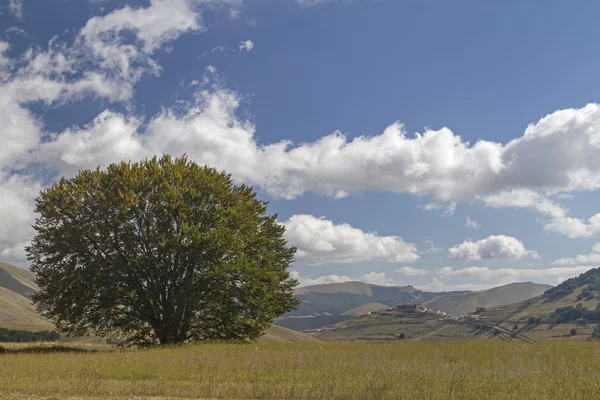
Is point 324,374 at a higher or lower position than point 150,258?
lower

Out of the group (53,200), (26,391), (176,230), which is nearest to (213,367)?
(26,391)

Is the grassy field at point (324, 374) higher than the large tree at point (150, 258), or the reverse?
→ the large tree at point (150, 258)

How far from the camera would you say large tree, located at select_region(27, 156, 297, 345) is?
35.0 meters

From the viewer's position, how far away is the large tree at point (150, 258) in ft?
115

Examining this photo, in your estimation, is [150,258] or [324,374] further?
[150,258]

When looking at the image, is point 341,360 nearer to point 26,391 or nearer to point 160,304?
point 26,391

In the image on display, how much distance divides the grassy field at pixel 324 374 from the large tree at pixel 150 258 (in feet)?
34.5

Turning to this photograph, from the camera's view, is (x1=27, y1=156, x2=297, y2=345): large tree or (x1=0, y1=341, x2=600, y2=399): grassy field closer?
(x1=0, y1=341, x2=600, y2=399): grassy field

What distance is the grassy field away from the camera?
601 inches

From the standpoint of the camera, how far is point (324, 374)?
1800 centimetres

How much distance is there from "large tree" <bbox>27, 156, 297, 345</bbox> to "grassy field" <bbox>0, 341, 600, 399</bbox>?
34.5ft

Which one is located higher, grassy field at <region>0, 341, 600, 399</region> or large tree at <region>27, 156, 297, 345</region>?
large tree at <region>27, 156, 297, 345</region>

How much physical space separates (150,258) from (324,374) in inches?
812

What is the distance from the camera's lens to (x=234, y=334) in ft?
127
